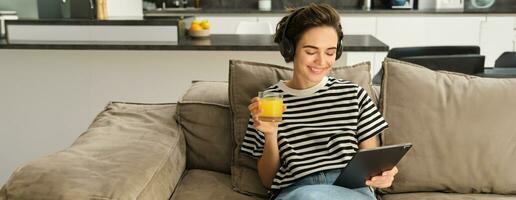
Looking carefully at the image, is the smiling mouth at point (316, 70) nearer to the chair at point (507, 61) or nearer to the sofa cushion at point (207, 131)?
the sofa cushion at point (207, 131)

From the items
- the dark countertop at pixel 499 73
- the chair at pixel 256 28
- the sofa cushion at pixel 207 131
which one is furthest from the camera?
the chair at pixel 256 28

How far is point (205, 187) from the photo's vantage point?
6.11ft

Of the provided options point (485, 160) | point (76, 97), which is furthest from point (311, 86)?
point (76, 97)

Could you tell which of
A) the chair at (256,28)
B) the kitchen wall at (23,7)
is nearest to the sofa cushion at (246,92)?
A: the chair at (256,28)

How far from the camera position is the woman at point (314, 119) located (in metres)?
1.68

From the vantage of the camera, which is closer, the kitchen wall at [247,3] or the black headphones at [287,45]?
the black headphones at [287,45]

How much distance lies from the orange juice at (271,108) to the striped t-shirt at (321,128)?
20 cm

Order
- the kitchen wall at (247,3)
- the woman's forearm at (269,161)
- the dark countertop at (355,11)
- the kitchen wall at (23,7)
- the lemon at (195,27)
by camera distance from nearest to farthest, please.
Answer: the woman's forearm at (269,161) < the lemon at (195,27) < the kitchen wall at (23,7) < the dark countertop at (355,11) < the kitchen wall at (247,3)

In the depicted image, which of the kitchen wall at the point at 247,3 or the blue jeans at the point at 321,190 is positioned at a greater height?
the kitchen wall at the point at 247,3

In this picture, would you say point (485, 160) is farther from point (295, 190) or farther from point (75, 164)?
point (75, 164)

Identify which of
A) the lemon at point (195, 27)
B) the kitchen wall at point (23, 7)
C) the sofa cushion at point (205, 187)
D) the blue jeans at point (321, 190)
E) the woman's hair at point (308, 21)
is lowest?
the sofa cushion at point (205, 187)

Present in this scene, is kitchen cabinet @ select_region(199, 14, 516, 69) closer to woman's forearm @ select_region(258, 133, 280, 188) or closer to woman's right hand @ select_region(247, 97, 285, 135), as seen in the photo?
woman's forearm @ select_region(258, 133, 280, 188)

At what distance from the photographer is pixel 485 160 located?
1.89 m

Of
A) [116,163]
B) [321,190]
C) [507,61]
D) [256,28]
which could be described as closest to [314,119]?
[321,190]
